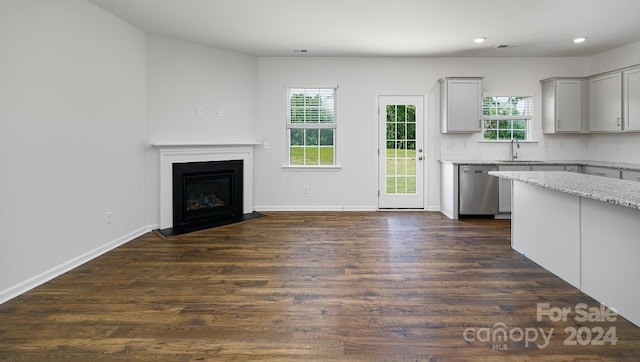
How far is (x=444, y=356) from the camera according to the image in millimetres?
1997

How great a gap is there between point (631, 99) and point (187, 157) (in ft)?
20.5

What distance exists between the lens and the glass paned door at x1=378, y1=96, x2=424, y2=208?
6.50 metres

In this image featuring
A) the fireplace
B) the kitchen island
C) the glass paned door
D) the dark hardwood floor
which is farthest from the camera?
the glass paned door

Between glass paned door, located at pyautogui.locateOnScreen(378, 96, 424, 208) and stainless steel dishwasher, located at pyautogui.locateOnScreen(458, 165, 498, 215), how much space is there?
81cm

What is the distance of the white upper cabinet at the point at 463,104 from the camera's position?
6098 millimetres

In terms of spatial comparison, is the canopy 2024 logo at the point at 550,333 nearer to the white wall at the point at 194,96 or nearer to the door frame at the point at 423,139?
the door frame at the point at 423,139

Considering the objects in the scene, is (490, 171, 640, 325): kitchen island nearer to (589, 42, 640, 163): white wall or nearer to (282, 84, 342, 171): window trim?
(589, 42, 640, 163): white wall

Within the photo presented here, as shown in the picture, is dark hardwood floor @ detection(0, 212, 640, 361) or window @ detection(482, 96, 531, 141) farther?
window @ detection(482, 96, 531, 141)

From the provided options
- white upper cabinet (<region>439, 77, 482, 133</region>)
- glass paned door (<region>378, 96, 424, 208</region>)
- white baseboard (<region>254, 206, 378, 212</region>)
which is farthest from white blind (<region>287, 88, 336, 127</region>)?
white upper cabinet (<region>439, 77, 482, 133</region>)

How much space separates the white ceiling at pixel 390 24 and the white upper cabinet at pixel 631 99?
526 mm

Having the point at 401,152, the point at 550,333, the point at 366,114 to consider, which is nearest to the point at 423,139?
Answer: the point at 401,152

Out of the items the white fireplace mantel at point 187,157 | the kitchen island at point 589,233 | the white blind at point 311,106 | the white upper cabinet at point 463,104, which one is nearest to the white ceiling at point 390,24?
the white upper cabinet at point 463,104

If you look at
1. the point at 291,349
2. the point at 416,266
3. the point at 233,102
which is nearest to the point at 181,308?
the point at 291,349

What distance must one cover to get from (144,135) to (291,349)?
3.90 m
